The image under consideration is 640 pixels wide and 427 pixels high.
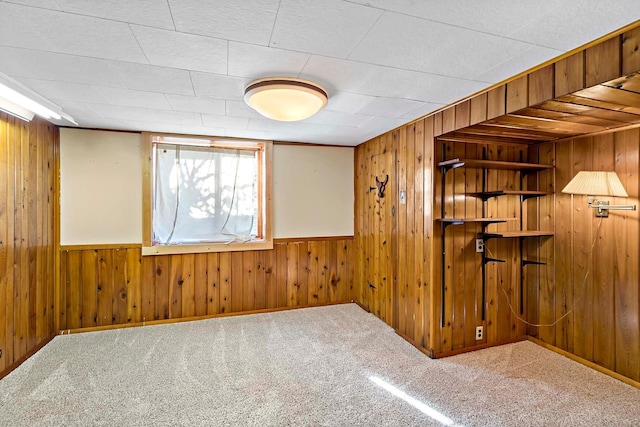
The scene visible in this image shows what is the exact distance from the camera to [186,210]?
3.70 m

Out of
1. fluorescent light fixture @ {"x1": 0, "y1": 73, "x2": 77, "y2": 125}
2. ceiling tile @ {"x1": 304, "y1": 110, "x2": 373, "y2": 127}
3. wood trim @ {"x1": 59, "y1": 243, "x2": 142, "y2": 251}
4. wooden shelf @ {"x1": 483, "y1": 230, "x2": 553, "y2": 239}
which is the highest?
ceiling tile @ {"x1": 304, "y1": 110, "x2": 373, "y2": 127}

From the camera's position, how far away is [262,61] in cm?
173

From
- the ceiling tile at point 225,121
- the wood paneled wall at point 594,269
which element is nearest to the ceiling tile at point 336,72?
the ceiling tile at point 225,121

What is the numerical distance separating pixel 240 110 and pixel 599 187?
301 cm

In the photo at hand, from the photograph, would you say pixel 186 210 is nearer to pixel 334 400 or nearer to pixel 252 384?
pixel 252 384

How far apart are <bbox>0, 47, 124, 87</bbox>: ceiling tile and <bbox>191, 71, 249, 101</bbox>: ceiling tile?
0.49 metres

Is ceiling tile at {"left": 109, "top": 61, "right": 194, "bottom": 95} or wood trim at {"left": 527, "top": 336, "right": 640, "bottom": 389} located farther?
wood trim at {"left": 527, "top": 336, "right": 640, "bottom": 389}

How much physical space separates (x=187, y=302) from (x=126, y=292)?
661 mm

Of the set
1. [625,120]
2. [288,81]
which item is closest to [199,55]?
[288,81]

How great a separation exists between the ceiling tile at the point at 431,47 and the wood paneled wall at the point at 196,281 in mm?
2801

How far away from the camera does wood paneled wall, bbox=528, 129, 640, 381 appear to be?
236cm

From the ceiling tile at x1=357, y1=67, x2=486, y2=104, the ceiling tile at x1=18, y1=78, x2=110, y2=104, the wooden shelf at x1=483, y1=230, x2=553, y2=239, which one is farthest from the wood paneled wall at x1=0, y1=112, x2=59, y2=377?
the wooden shelf at x1=483, y1=230, x2=553, y2=239

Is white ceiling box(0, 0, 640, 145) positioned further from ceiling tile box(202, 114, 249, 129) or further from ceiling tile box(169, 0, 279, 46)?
ceiling tile box(202, 114, 249, 129)

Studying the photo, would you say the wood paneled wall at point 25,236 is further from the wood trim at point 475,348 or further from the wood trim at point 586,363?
the wood trim at point 586,363
